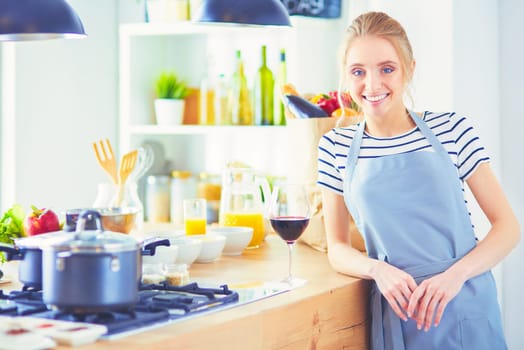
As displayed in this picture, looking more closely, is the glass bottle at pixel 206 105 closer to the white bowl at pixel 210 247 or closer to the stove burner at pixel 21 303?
the white bowl at pixel 210 247

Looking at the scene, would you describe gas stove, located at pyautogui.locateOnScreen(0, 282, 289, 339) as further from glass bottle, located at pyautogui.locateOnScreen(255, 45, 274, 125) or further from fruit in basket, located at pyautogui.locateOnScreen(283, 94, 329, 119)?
glass bottle, located at pyautogui.locateOnScreen(255, 45, 274, 125)

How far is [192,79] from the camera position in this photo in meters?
4.48

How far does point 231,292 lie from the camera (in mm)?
1910

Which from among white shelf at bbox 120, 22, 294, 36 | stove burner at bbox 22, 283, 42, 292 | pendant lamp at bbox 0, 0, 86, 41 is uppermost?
white shelf at bbox 120, 22, 294, 36

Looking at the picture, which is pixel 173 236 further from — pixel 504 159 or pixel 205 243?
pixel 504 159

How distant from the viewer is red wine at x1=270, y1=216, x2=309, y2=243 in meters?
2.07

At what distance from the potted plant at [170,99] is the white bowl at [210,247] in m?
1.90

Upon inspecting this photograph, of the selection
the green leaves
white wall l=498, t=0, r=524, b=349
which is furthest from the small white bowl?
the green leaves

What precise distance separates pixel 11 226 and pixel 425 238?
3.66 feet

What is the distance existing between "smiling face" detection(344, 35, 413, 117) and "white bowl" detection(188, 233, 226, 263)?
549 millimetres

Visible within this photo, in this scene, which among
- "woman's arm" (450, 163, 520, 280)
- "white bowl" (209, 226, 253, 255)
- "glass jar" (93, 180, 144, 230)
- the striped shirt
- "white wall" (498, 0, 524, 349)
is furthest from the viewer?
"white wall" (498, 0, 524, 349)

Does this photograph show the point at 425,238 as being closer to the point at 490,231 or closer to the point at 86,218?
the point at 490,231

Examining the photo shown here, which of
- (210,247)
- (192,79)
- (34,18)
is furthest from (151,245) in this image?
(192,79)

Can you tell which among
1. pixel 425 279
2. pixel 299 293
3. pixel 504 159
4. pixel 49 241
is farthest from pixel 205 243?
pixel 504 159
